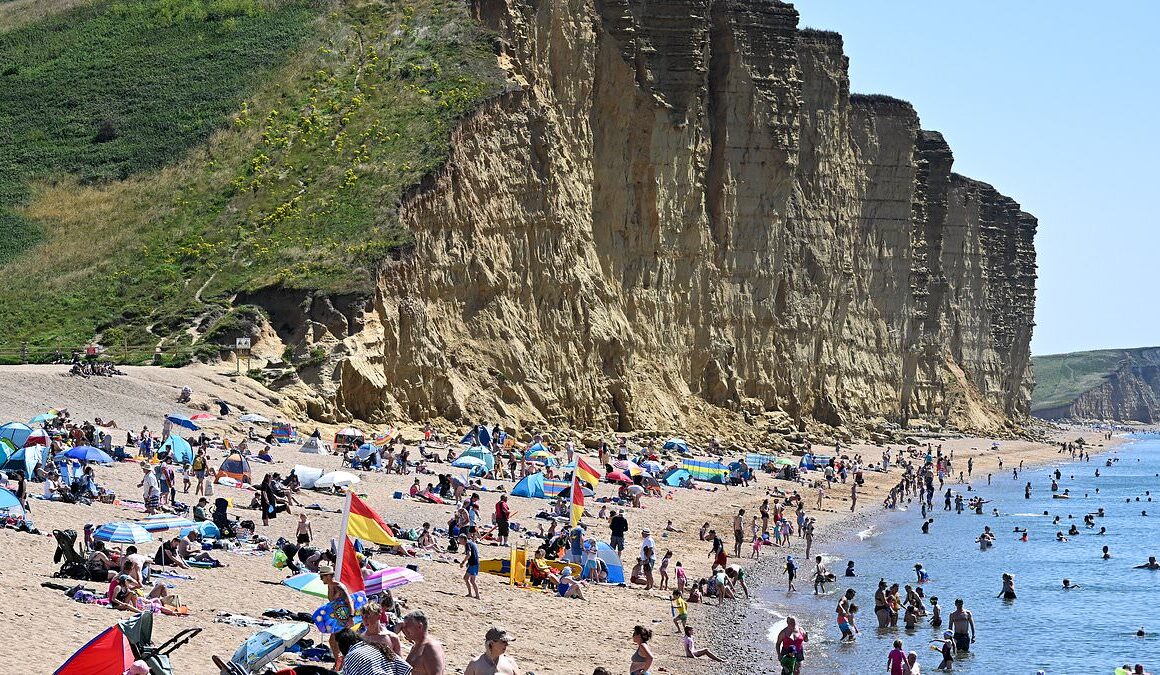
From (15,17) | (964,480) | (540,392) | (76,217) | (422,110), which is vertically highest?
(15,17)

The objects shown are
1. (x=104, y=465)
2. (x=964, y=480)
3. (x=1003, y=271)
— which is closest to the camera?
(x=104, y=465)

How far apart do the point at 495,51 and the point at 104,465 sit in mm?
32029

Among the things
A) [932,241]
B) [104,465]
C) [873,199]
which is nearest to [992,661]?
[104,465]

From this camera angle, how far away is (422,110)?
55.6m

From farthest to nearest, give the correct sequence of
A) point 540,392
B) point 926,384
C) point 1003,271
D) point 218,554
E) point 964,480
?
1. point 1003,271
2. point 926,384
3. point 964,480
4. point 540,392
5. point 218,554

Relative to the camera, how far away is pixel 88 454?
2898 cm

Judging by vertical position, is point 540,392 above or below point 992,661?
above

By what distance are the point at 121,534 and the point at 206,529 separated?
2.84 metres

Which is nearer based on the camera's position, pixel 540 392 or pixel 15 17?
pixel 540 392

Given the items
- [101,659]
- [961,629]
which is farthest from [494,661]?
[961,629]

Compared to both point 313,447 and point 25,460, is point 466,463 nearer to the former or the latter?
point 313,447

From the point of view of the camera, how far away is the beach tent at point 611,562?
92.3 ft

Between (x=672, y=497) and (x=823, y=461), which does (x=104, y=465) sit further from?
(x=823, y=461)

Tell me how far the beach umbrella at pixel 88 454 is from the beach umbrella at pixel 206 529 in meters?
6.17
